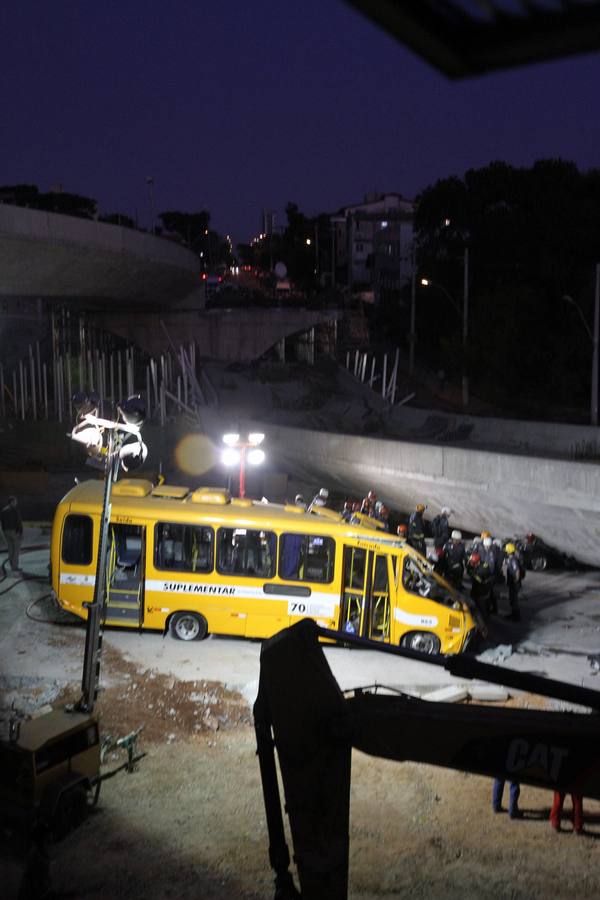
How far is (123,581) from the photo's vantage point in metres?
14.0

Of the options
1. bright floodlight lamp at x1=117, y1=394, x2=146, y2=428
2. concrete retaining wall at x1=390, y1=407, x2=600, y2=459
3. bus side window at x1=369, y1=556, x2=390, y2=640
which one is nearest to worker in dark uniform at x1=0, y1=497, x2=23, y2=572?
bright floodlight lamp at x1=117, y1=394, x2=146, y2=428

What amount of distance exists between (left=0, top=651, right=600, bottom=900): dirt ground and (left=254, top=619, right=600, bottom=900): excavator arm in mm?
3560

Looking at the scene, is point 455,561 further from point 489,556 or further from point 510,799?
point 510,799

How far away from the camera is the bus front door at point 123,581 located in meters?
13.9

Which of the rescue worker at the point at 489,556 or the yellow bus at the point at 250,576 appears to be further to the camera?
the rescue worker at the point at 489,556

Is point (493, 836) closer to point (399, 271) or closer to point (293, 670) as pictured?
point (293, 670)

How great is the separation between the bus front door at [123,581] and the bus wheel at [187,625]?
58cm

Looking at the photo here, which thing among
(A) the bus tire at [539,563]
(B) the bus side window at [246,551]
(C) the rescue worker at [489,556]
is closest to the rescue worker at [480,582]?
(C) the rescue worker at [489,556]

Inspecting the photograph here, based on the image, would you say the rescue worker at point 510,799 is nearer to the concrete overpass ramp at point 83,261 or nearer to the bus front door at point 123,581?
the bus front door at point 123,581

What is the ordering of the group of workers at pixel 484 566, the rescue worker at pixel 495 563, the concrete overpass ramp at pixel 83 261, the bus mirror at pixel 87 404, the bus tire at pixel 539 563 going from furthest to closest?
the concrete overpass ramp at pixel 83 261
the bus tire at pixel 539 563
the rescue worker at pixel 495 563
the group of workers at pixel 484 566
the bus mirror at pixel 87 404

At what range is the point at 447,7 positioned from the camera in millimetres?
2473

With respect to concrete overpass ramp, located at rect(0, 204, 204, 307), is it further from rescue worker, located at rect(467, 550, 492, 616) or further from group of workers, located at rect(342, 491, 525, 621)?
rescue worker, located at rect(467, 550, 492, 616)

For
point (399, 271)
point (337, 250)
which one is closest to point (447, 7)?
point (399, 271)

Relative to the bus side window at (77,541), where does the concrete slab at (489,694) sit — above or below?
below
